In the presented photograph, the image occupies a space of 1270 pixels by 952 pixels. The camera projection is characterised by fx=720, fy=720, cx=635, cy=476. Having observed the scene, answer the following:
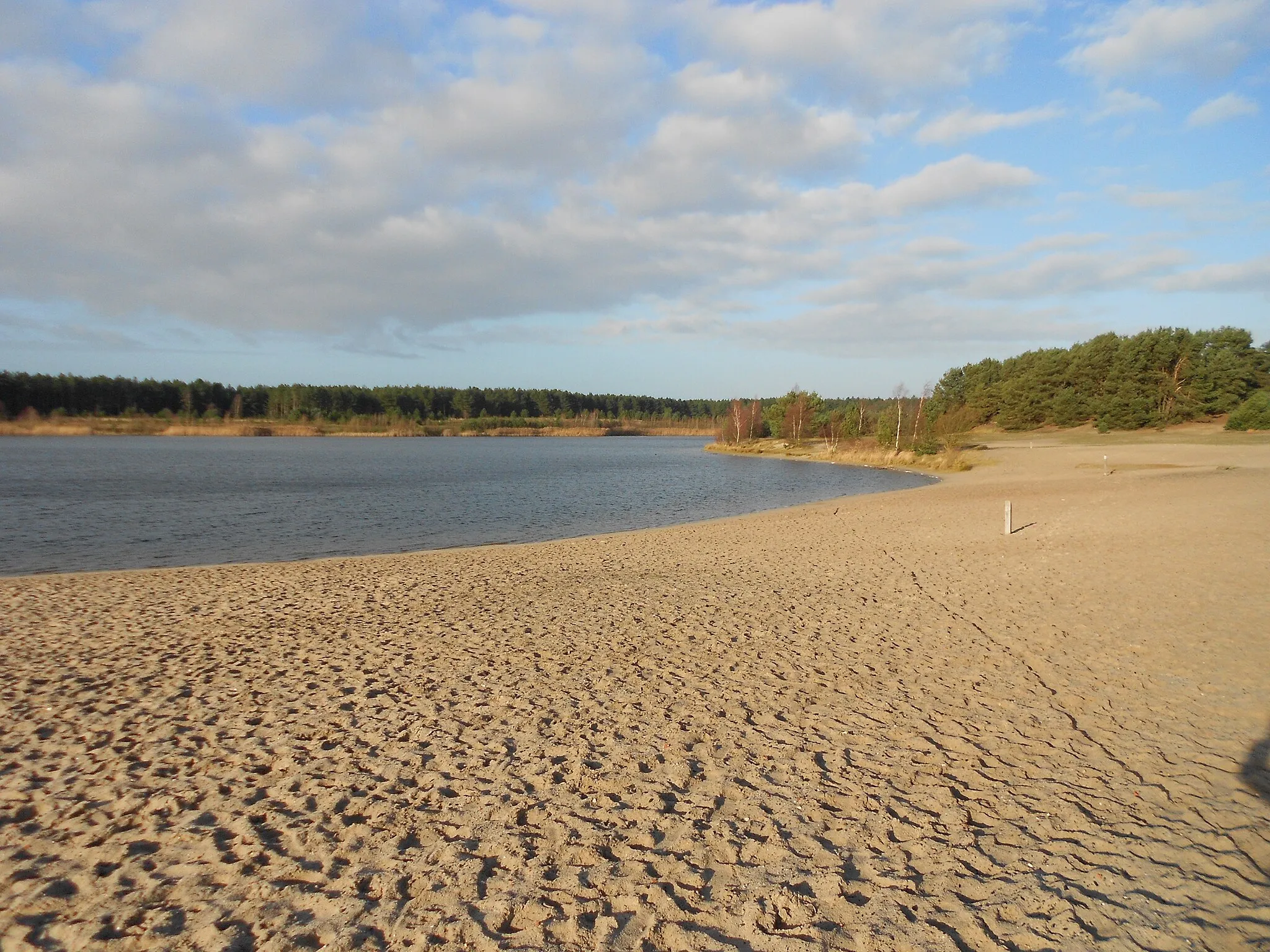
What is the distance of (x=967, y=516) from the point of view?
20.9 metres

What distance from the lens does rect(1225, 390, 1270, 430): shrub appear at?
166 feet

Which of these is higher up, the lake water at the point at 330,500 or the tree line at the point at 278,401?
the tree line at the point at 278,401

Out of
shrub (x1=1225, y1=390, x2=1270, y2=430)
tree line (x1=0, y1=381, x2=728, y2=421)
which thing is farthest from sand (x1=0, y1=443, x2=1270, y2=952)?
tree line (x1=0, y1=381, x2=728, y2=421)

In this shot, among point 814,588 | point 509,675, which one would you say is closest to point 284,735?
point 509,675

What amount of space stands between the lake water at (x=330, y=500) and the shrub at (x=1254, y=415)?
85.0ft

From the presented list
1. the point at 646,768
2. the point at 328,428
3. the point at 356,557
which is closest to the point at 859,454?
the point at 356,557

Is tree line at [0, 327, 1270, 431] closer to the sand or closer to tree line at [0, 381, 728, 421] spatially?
tree line at [0, 381, 728, 421]

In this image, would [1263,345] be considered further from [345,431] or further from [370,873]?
[345,431]

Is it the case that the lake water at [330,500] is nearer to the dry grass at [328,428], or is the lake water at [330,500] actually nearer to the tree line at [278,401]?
the dry grass at [328,428]

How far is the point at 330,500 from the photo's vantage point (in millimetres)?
29688

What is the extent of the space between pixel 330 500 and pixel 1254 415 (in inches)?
2391

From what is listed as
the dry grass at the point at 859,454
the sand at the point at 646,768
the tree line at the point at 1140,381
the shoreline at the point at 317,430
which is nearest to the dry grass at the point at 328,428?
the shoreline at the point at 317,430

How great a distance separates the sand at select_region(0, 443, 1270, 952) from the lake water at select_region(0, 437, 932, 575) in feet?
25.6

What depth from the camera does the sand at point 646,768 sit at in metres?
3.72
